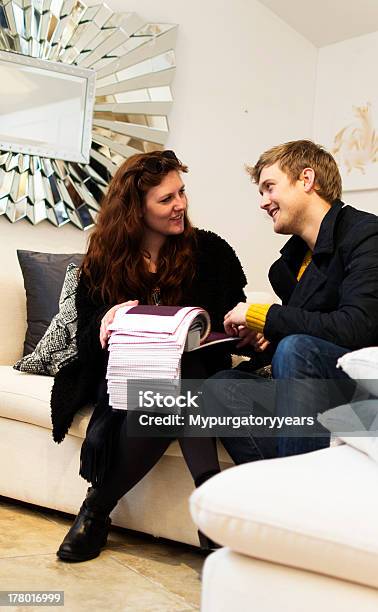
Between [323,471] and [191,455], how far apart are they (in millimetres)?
838

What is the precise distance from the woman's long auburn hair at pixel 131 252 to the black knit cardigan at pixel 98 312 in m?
0.03

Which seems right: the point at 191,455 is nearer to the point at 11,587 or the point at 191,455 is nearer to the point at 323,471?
the point at 11,587

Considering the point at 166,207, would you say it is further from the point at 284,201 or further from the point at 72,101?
the point at 72,101

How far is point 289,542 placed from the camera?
45.8 inches

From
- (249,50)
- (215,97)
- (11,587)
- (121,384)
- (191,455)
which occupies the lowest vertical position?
(11,587)

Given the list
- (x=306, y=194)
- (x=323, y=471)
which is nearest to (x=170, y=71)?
(x=306, y=194)

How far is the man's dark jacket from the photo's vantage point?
1.92 m

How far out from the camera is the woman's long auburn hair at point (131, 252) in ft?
8.13

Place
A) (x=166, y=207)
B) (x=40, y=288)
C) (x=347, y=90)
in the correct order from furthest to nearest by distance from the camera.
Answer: (x=347, y=90), (x=40, y=288), (x=166, y=207)

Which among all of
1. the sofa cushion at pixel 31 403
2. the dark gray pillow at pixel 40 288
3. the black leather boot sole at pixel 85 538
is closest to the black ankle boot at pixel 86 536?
the black leather boot sole at pixel 85 538

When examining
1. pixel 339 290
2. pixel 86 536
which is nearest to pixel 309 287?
pixel 339 290

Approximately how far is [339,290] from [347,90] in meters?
2.25

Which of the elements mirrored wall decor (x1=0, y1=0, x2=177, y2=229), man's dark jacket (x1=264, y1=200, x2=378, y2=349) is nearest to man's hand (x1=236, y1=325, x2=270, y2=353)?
man's dark jacket (x1=264, y1=200, x2=378, y2=349)

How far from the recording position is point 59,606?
178cm
